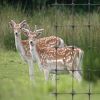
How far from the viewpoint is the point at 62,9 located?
1648cm

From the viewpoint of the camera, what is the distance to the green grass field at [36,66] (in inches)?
184

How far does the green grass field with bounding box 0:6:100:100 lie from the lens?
467 centimetres

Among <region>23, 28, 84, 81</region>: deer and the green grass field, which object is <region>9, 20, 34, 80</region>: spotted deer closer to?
the green grass field

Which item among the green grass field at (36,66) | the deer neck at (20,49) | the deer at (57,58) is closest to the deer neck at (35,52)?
the deer at (57,58)

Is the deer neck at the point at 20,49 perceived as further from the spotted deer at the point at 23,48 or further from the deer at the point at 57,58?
the deer at the point at 57,58

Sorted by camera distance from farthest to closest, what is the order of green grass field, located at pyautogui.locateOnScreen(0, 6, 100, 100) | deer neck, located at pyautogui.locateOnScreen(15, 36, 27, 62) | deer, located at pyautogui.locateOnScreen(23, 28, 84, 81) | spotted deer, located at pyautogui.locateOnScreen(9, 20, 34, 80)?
deer neck, located at pyautogui.locateOnScreen(15, 36, 27, 62), spotted deer, located at pyautogui.locateOnScreen(9, 20, 34, 80), deer, located at pyautogui.locateOnScreen(23, 28, 84, 81), green grass field, located at pyautogui.locateOnScreen(0, 6, 100, 100)

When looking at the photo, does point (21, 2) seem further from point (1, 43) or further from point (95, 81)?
point (95, 81)

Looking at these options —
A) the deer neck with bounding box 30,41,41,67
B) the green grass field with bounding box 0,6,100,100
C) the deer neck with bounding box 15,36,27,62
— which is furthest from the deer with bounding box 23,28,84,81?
the deer neck with bounding box 15,36,27,62

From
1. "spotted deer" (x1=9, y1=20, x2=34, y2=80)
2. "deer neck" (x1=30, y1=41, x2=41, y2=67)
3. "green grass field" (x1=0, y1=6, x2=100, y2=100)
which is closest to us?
"green grass field" (x1=0, y1=6, x2=100, y2=100)

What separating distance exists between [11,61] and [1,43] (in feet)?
5.72

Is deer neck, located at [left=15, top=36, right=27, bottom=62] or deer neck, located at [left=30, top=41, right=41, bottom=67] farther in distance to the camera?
deer neck, located at [left=15, top=36, right=27, bottom=62]

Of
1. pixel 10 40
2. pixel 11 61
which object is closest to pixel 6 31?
pixel 10 40

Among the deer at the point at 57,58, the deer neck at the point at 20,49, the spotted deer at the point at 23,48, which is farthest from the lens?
the deer neck at the point at 20,49

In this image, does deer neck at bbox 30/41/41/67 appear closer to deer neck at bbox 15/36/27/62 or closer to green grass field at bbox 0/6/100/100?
green grass field at bbox 0/6/100/100
